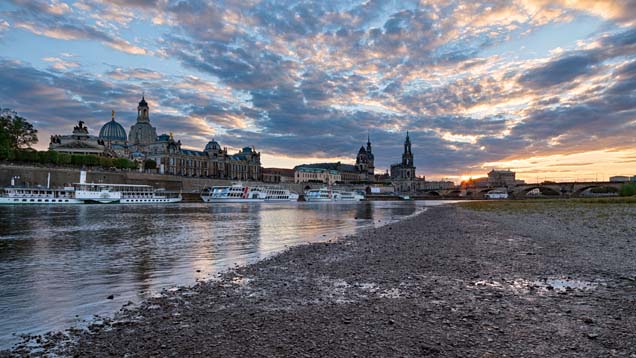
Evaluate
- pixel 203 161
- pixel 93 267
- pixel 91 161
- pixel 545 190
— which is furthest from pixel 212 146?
pixel 93 267

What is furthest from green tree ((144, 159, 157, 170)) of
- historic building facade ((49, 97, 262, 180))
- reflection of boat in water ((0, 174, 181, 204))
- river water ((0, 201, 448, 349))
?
river water ((0, 201, 448, 349))

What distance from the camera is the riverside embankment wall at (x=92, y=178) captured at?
81.2 metres

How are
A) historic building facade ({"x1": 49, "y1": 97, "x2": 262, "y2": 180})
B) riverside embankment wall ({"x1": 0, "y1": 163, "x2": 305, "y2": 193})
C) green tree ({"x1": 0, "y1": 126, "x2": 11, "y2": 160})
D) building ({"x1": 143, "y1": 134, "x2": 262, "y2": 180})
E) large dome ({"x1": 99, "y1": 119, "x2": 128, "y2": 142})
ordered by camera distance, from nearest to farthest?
green tree ({"x1": 0, "y1": 126, "x2": 11, "y2": 160}) → riverside embankment wall ({"x1": 0, "y1": 163, "x2": 305, "y2": 193}) → historic building facade ({"x1": 49, "y1": 97, "x2": 262, "y2": 180}) → building ({"x1": 143, "y1": 134, "x2": 262, "y2": 180}) → large dome ({"x1": 99, "y1": 119, "x2": 128, "y2": 142})

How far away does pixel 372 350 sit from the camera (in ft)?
18.6

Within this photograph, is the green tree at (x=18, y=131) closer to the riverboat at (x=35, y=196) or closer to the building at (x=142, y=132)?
the riverboat at (x=35, y=196)

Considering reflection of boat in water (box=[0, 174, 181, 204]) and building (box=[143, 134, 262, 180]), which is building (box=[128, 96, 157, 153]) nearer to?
building (box=[143, 134, 262, 180])

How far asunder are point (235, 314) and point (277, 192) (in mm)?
105066

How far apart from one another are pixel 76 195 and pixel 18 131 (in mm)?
33828

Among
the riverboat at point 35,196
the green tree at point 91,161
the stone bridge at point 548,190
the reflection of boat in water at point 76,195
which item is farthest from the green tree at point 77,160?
the stone bridge at point 548,190

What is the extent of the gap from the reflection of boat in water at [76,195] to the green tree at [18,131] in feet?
57.6

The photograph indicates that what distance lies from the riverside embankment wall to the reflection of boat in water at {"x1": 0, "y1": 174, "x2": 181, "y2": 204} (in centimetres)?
415

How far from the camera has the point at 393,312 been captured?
7551 mm

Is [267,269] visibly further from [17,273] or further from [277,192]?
[277,192]

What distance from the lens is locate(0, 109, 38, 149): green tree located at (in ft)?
290
